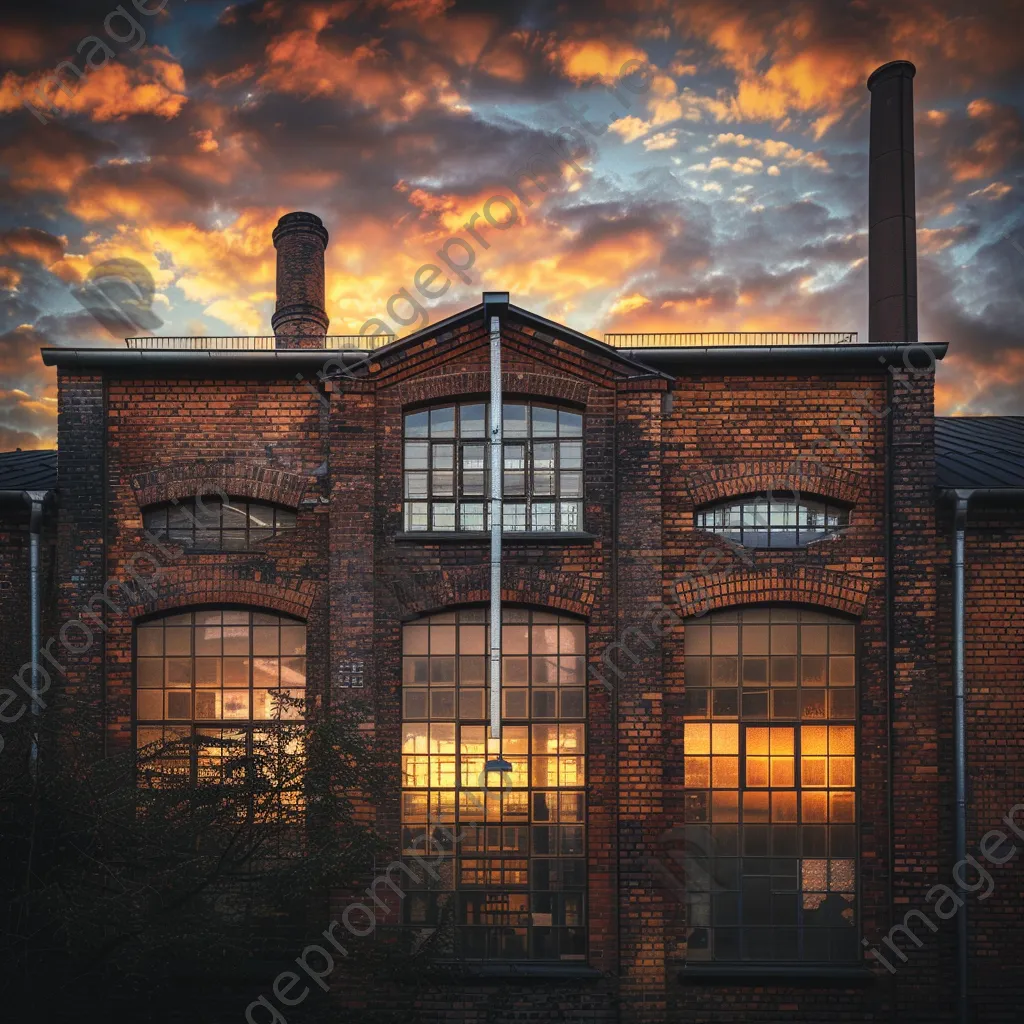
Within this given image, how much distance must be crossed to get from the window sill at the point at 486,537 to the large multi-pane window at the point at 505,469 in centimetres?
19

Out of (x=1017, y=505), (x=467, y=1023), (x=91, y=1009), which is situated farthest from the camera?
(x=1017, y=505)

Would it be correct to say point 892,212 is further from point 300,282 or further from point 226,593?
point 226,593

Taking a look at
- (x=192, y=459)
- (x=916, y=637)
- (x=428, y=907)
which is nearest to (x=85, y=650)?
(x=192, y=459)

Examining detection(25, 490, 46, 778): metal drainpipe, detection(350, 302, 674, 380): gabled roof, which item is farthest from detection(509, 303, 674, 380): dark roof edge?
detection(25, 490, 46, 778): metal drainpipe

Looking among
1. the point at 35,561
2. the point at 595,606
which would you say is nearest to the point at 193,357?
the point at 35,561

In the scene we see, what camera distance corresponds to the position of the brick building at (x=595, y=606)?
905 centimetres

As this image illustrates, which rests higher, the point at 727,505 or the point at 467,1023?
the point at 727,505

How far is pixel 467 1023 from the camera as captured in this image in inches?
342

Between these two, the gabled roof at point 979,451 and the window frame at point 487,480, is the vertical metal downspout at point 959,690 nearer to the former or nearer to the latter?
the gabled roof at point 979,451

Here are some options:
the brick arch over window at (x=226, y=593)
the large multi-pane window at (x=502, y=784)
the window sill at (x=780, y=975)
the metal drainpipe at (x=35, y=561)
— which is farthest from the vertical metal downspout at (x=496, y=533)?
the metal drainpipe at (x=35, y=561)

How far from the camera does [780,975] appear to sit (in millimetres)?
8758

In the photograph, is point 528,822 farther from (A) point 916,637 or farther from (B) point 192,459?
(B) point 192,459

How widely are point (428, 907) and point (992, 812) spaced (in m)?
6.74

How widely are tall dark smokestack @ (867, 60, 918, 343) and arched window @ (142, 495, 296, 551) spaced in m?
9.41
